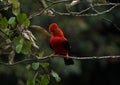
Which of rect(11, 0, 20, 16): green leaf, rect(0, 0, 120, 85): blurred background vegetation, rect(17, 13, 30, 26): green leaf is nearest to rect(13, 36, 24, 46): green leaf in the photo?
rect(17, 13, 30, 26): green leaf

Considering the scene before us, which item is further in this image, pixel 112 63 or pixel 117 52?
pixel 112 63

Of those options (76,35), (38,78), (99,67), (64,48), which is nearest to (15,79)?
(76,35)

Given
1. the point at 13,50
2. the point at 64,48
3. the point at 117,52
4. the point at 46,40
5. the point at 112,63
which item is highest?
the point at 13,50

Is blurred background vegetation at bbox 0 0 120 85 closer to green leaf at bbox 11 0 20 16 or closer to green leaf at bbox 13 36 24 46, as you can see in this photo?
green leaf at bbox 11 0 20 16

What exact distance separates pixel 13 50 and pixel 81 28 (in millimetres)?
5442

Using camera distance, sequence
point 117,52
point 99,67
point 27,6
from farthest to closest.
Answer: point 99,67 < point 117,52 < point 27,6

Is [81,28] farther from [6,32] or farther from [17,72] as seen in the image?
[6,32]

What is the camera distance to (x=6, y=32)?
427cm

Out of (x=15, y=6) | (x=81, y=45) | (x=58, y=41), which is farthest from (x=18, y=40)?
(x=81, y=45)

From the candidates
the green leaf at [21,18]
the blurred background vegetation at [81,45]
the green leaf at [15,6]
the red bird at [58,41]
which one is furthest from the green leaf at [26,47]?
the blurred background vegetation at [81,45]

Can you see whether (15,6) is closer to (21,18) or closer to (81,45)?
(21,18)

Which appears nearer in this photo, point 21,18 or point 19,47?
point 19,47

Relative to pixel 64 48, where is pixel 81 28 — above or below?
below

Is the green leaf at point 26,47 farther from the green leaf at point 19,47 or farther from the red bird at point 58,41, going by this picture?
the red bird at point 58,41
